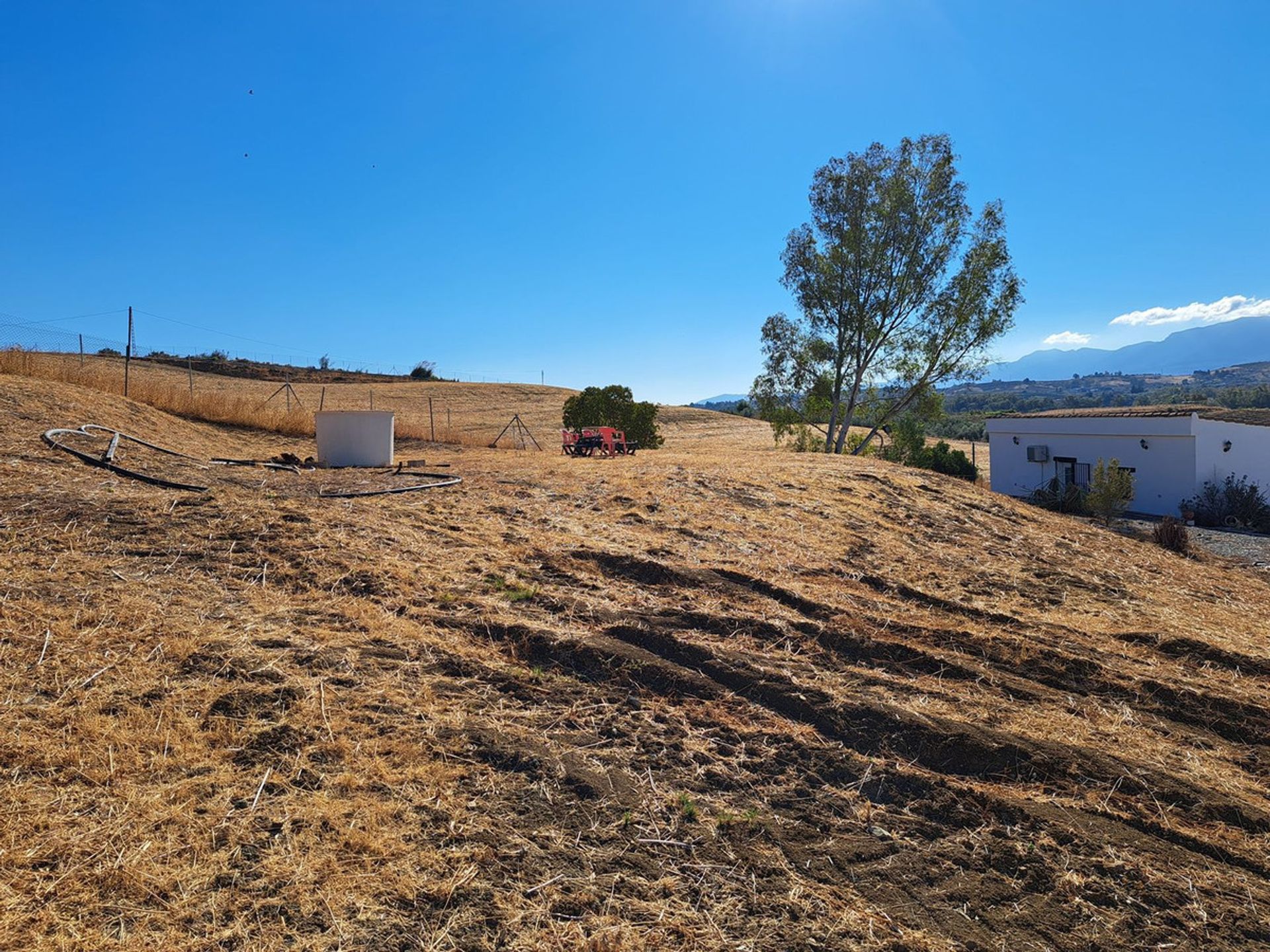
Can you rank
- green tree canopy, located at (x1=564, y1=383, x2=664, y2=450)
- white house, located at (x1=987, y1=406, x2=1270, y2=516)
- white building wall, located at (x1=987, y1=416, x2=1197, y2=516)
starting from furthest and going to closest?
green tree canopy, located at (x1=564, y1=383, x2=664, y2=450) → white building wall, located at (x1=987, y1=416, x2=1197, y2=516) → white house, located at (x1=987, y1=406, x2=1270, y2=516)

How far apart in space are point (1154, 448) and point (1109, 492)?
815cm

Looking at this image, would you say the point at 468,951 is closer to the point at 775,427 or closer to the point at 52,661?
the point at 52,661

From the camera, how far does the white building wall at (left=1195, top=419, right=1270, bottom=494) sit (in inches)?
826

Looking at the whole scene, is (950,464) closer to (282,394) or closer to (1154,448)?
(1154,448)

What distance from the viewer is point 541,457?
1443 centimetres

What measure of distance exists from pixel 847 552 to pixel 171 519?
241 inches

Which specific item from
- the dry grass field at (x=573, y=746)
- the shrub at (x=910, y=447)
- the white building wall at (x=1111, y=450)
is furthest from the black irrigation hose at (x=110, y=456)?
the white building wall at (x=1111, y=450)

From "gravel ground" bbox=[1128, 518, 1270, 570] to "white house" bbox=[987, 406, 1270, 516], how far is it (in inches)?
89.7

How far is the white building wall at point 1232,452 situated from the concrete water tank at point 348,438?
22974 mm

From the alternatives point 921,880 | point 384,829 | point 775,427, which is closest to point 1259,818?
point 921,880

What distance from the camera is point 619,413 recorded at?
25.8 m

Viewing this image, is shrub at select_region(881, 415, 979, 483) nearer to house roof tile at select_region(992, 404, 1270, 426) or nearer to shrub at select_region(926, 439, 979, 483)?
shrub at select_region(926, 439, 979, 483)

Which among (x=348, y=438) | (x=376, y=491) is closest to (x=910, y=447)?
A: (x=348, y=438)

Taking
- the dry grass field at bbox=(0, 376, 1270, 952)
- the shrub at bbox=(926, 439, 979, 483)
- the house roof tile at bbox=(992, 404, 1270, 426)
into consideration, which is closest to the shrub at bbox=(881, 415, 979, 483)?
the shrub at bbox=(926, 439, 979, 483)
